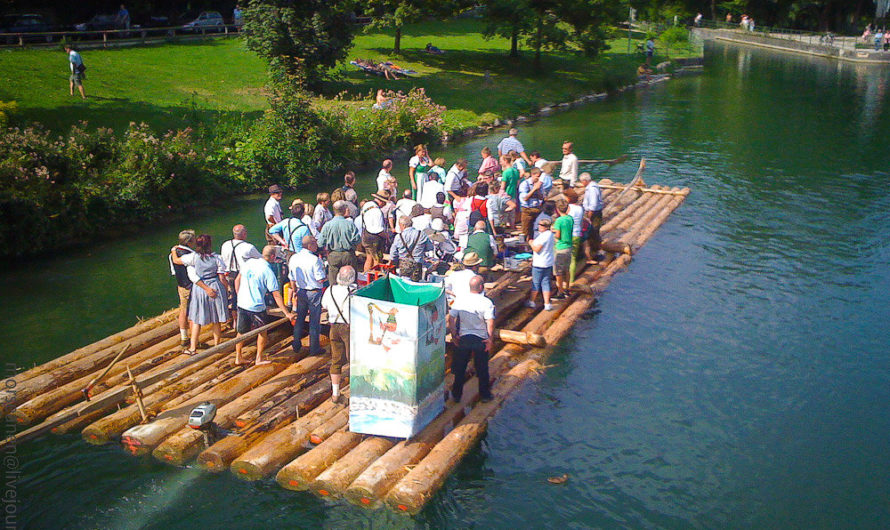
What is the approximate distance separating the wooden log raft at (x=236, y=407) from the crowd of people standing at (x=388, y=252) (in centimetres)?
60

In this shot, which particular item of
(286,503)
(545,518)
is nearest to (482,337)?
(545,518)

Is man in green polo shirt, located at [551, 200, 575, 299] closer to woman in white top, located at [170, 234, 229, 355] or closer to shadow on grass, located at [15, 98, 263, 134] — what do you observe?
woman in white top, located at [170, 234, 229, 355]

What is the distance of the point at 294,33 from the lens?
3384 centimetres

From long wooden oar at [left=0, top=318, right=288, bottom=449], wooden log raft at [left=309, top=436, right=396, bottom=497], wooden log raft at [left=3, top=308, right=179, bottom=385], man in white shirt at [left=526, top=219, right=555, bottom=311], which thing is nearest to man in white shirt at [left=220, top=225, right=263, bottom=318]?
long wooden oar at [left=0, top=318, right=288, bottom=449]

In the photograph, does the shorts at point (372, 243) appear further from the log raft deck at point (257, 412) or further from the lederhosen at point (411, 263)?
the log raft deck at point (257, 412)

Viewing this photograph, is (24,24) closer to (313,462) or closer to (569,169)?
(569,169)

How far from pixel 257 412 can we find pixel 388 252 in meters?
5.09

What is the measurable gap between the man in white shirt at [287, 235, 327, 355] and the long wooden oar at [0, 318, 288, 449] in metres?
0.61

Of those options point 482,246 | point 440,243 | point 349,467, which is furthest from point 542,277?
point 349,467

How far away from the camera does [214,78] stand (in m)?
37.7

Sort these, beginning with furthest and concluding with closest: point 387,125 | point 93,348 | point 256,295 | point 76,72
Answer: point 387,125 → point 76,72 → point 93,348 → point 256,295

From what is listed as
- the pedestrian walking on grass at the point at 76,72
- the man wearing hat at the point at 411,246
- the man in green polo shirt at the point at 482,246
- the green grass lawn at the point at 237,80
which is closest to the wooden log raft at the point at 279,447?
the man wearing hat at the point at 411,246

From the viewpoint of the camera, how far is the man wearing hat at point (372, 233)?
15.5m

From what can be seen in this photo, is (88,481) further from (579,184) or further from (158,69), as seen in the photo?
(158,69)
